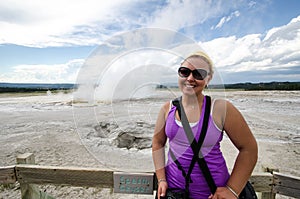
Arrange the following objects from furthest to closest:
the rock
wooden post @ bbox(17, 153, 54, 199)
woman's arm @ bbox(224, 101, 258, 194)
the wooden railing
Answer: the rock, wooden post @ bbox(17, 153, 54, 199), the wooden railing, woman's arm @ bbox(224, 101, 258, 194)

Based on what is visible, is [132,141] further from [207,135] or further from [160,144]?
[207,135]

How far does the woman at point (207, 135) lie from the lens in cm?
124

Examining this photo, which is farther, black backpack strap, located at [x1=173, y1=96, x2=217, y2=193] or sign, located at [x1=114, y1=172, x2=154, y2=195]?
sign, located at [x1=114, y1=172, x2=154, y2=195]

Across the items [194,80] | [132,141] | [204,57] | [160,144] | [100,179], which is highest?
[204,57]

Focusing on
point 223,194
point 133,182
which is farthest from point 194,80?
point 133,182

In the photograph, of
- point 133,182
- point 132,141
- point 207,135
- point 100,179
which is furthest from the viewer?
point 132,141

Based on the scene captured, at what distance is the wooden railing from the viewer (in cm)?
168

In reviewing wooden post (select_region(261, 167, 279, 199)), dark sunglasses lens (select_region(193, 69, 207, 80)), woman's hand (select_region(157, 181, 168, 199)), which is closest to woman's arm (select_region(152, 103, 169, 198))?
woman's hand (select_region(157, 181, 168, 199))

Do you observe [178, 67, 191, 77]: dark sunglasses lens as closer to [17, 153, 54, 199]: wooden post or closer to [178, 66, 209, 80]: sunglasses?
[178, 66, 209, 80]: sunglasses

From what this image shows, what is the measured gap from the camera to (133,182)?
67.4 inches

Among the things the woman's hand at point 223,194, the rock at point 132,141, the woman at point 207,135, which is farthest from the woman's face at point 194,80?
the rock at point 132,141

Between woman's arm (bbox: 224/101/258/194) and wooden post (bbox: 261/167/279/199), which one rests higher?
woman's arm (bbox: 224/101/258/194)

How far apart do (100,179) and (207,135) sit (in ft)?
3.49

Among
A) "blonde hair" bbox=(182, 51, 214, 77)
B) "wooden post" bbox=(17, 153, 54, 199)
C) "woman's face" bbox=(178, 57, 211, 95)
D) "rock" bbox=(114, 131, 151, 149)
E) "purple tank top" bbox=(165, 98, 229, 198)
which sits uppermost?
"blonde hair" bbox=(182, 51, 214, 77)
